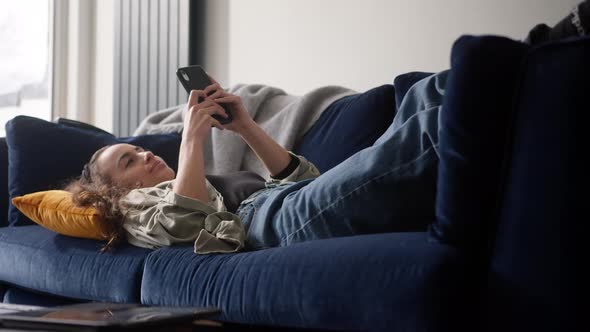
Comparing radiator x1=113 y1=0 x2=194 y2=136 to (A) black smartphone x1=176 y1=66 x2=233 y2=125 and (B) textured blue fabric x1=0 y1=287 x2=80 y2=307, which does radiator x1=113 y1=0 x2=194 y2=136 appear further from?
(B) textured blue fabric x1=0 y1=287 x2=80 y2=307

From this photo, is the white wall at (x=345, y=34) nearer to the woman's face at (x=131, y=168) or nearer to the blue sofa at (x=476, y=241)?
the woman's face at (x=131, y=168)

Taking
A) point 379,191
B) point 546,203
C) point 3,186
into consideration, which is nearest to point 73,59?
point 3,186

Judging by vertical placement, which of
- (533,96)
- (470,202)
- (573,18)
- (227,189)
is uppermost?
(573,18)

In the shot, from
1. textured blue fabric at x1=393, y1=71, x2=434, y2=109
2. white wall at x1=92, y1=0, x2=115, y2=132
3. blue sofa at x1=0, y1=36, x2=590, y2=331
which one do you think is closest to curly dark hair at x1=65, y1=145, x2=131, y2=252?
blue sofa at x1=0, y1=36, x2=590, y2=331

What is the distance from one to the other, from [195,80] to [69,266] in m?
0.59

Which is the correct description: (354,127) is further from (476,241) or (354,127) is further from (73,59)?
(73,59)

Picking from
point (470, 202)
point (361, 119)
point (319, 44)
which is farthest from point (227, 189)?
point (319, 44)

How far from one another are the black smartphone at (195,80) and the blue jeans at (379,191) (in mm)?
537

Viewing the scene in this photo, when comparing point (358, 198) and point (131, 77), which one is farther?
point (131, 77)

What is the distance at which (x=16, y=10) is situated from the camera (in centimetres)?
414

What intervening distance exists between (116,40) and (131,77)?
0.21 m

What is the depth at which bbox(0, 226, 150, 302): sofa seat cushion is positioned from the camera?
5.65 ft

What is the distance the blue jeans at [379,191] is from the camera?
135 centimetres

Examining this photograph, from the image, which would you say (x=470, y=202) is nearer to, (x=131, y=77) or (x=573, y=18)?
(x=573, y=18)
